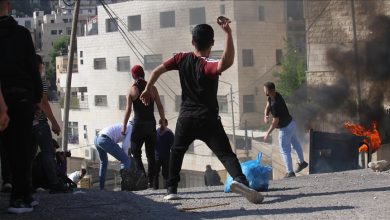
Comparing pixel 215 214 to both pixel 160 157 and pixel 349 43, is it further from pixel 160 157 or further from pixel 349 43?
pixel 349 43

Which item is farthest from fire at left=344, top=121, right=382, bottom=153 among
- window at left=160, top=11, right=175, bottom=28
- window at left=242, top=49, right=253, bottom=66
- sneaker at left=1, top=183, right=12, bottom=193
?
window at left=160, top=11, right=175, bottom=28

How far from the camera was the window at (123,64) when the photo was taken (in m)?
40.4

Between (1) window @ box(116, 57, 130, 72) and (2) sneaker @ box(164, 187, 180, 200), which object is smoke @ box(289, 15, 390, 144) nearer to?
(2) sneaker @ box(164, 187, 180, 200)

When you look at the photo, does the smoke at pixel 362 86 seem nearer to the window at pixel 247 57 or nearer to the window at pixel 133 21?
the window at pixel 247 57

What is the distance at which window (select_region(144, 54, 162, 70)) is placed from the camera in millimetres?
37312

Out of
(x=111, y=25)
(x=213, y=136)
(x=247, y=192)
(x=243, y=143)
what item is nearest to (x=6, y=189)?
(x=213, y=136)

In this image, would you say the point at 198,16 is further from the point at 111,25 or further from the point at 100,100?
the point at 100,100

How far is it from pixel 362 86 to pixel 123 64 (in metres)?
26.3

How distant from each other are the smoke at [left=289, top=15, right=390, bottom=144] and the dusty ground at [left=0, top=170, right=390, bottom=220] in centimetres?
764

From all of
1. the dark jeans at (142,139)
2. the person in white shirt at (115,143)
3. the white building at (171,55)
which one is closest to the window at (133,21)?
the white building at (171,55)

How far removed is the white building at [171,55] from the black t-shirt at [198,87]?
24497 millimetres

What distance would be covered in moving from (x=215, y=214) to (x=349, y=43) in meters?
14.8

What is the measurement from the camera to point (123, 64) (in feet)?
133

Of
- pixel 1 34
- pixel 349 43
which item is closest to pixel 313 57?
pixel 349 43
